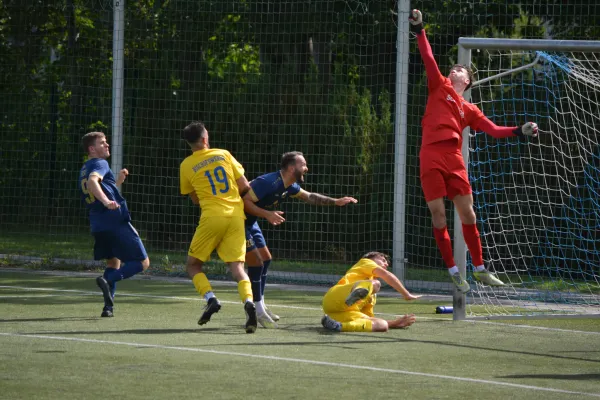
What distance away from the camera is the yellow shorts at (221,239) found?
30.2ft

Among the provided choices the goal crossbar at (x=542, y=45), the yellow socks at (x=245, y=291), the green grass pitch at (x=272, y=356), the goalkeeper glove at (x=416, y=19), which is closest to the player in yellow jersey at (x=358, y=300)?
the green grass pitch at (x=272, y=356)

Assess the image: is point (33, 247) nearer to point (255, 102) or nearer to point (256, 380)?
point (255, 102)

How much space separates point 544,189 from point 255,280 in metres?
5.53

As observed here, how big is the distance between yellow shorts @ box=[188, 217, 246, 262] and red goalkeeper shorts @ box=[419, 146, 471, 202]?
72.9 inches

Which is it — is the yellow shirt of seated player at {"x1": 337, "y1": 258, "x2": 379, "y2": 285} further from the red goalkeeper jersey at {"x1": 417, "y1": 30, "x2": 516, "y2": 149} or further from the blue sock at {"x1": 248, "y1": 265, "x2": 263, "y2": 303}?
the red goalkeeper jersey at {"x1": 417, "y1": 30, "x2": 516, "y2": 149}

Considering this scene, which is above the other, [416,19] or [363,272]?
[416,19]

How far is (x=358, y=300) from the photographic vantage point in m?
9.13

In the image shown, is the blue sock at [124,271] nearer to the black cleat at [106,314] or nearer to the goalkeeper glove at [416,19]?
the black cleat at [106,314]

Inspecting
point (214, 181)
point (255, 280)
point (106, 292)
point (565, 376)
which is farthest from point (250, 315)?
point (565, 376)

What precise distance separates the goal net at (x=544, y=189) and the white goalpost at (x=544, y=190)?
0.01 meters

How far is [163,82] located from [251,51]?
380cm

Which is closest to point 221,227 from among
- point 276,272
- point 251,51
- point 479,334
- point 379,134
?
point 479,334

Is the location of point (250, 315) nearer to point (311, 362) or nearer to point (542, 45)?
point (311, 362)

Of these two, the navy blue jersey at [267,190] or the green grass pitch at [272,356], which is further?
the navy blue jersey at [267,190]
